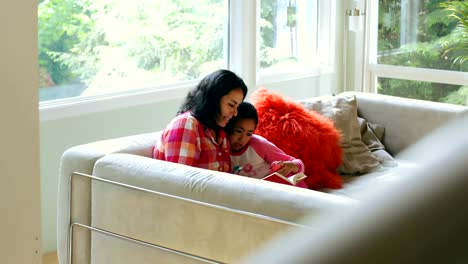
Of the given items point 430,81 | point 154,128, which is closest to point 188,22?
point 154,128

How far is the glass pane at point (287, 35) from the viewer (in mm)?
5312

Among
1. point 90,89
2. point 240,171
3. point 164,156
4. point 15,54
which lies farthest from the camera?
point 90,89

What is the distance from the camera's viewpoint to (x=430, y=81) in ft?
18.3

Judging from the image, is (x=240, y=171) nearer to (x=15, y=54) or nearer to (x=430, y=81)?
(x=15, y=54)

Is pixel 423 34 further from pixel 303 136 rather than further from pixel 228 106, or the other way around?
pixel 228 106

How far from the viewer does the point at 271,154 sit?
3355 millimetres

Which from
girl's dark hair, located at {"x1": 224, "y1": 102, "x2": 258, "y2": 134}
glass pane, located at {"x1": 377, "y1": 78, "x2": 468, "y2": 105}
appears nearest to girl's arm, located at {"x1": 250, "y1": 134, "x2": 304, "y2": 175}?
girl's dark hair, located at {"x1": 224, "y1": 102, "x2": 258, "y2": 134}

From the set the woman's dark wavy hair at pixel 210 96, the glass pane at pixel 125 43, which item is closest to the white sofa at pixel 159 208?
the woman's dark wavy hair at pixel 210 96

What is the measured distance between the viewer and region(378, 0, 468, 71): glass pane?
544 centimetres

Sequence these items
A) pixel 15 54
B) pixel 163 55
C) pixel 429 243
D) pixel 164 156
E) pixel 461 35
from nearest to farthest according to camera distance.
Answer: pixel 429 243, pixel 15 54, pixel 164 156, pixel 163 55, pixel 461 35

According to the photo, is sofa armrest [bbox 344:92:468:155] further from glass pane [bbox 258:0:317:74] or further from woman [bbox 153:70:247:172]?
woman [bbox 153:70:247:172]

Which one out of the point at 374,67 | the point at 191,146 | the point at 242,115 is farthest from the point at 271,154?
the point at 374,67

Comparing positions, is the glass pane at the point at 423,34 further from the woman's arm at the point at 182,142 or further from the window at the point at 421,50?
the woman's arm at the point at 182,142

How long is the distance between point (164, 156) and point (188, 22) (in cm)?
178
